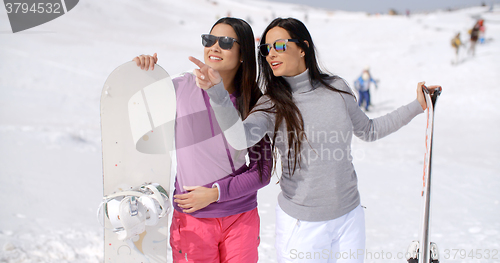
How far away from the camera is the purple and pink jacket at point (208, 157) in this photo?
158cm

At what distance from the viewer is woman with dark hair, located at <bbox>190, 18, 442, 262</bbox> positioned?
1508 mm

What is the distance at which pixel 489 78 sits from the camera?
11.3m

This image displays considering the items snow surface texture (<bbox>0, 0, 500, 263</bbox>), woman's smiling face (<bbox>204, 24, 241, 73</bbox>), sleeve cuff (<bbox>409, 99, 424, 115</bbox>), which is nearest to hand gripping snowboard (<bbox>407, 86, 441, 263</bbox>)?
sleeve cuff (<bbox>409, 99, 424, 115</bbox>)

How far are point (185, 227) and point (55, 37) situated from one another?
18.2 m

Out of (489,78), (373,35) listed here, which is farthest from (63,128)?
(373,35)

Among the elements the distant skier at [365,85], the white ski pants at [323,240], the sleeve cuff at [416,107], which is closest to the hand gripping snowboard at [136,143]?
the white ski pants at [323,240]

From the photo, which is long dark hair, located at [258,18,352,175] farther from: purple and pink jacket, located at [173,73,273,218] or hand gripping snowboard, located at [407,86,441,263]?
hand gripping snowboard, located at [407,86,441,263]

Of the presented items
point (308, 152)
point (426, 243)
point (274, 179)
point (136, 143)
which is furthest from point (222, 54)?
point (274, 179)

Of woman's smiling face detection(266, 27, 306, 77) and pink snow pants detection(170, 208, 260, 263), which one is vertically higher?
woman's smiling face detection(266, 27, 306, 77)

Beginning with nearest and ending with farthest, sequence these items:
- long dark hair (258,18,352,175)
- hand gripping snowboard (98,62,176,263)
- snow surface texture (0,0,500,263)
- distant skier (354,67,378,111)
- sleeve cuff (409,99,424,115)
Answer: long dark hair (258,18,352,175)
sleeve cuff (409,99,424,115)
hand gripping snowboard (98,62,176,263)
snow surface texture (0,0,500,263)
distant skier (354,67,378,111)

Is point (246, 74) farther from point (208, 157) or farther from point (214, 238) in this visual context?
point (214, 238)

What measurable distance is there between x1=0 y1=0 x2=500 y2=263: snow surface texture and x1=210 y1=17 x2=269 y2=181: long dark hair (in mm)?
1651

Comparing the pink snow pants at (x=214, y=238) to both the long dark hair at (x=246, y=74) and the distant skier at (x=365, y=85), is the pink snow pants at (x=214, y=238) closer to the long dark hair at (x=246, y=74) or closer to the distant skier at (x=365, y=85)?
the long dark hair at (x=246, y=74)

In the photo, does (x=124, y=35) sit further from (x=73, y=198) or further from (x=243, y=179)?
(x=243, y=179)
